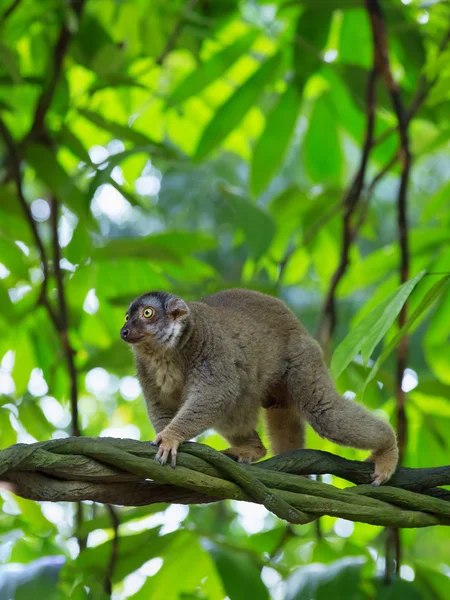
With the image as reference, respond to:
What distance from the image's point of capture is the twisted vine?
85.9 inches

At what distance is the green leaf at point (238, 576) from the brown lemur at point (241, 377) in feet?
1.48

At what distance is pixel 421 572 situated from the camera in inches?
146

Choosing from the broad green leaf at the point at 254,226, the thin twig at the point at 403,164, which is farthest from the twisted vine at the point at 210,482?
the broad green leaf at the point at 254,226

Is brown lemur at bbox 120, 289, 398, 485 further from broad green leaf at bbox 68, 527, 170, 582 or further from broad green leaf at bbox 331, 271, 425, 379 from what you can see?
broad green leaf at bbox 331, 271, 425, 379

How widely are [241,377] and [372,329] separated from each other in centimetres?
109

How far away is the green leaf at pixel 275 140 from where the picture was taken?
4734 millimetres

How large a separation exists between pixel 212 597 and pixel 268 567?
0.28 meters

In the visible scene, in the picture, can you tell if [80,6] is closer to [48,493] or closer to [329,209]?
[329,209]

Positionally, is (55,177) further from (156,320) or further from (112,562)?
(112,562)

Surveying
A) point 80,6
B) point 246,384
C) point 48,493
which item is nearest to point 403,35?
point 80,6

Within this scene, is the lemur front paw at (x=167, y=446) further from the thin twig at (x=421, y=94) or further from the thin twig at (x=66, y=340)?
the thin twig at (x=421, y=94)

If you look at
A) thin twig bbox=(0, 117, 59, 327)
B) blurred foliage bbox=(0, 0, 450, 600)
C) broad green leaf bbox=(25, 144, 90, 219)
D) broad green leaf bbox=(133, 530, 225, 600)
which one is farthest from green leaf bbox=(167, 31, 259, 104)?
broad green leaf bbox=(133, 530, 225, 600)

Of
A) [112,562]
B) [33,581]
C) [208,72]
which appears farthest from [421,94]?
[33,581]

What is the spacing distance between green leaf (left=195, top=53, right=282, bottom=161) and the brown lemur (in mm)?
1341
